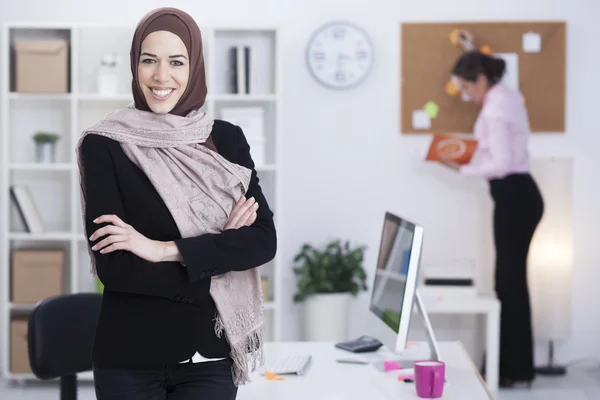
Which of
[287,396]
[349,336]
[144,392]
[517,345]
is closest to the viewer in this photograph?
[144,392]

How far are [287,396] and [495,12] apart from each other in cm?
333

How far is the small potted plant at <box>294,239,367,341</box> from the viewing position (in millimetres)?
4566

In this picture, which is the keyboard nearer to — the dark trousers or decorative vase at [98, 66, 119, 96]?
the dark trousers

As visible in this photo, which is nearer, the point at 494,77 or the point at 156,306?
the point at 156,306

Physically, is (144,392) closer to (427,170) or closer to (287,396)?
(287,396)

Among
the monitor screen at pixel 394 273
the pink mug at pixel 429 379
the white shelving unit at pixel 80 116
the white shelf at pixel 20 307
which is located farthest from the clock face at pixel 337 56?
the pink mug at pixel 429 379

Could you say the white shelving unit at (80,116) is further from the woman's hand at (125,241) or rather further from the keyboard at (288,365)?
the woman's hand at (125,241)

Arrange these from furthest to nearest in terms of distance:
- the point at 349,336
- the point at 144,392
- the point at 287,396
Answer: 1. the point at 349,336
2. the point at 287,396
3. the point at 144,392

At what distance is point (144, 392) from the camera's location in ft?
5.26

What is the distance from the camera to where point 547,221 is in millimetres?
4605

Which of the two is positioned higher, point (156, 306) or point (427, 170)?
point (427, 170)

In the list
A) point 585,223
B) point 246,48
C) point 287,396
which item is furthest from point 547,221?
point 287,396

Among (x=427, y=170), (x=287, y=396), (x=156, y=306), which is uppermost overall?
(x=427, y=170)

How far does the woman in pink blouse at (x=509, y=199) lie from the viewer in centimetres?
437
